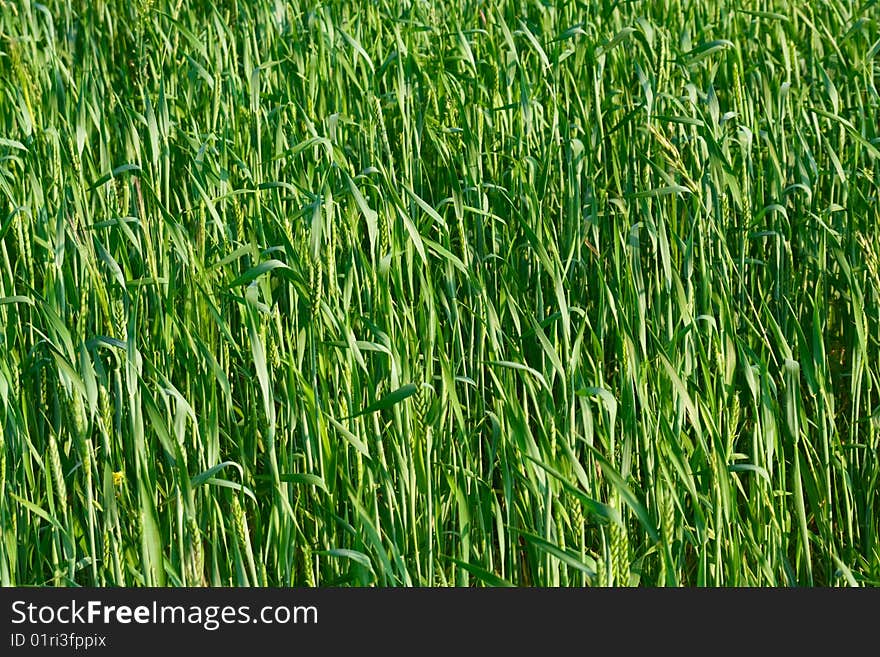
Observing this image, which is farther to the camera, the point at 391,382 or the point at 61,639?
the point at 391,382

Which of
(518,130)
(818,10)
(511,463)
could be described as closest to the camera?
(511,463)

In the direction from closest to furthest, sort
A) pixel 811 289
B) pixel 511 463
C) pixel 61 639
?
pixel 61 639 → pixel 511 463 → pixel 811 289

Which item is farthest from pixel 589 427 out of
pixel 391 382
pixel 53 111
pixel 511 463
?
pixel 53 111

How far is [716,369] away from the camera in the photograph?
175cm

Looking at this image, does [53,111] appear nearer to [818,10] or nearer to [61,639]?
A: [61,639]

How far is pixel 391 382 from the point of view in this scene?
159 centimetres

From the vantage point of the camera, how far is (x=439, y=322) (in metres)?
1.74

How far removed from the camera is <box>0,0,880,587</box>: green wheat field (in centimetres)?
147

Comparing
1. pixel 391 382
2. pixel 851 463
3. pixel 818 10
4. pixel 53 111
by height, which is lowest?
pixel 851 463

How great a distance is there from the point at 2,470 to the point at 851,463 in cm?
132

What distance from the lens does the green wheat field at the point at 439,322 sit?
147 cm

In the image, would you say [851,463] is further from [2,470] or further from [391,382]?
[2,470]

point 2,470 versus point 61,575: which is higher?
point 2,470

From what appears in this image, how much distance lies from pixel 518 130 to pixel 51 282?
1035 mm
